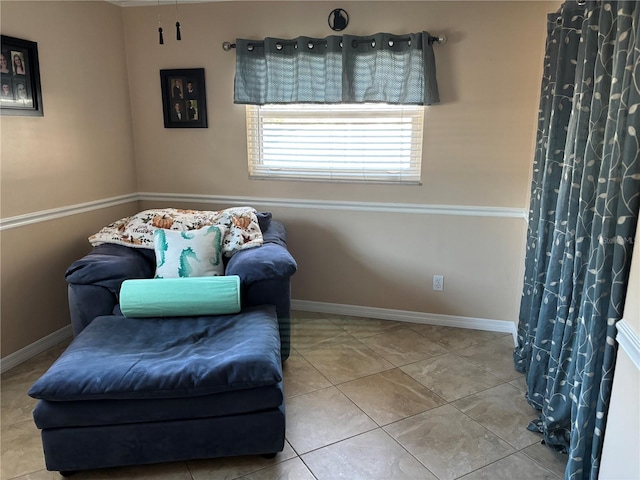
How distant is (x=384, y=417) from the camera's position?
7.59 ft

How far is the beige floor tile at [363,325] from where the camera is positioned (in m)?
3.25

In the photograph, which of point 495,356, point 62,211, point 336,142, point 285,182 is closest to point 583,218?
point 495,356

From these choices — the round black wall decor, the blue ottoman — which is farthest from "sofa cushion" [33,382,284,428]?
the round black wall decor

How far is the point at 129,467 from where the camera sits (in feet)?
6.49

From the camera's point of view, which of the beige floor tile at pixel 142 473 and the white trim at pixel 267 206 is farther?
the white trim at pixel 267 206

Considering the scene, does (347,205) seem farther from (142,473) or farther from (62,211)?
(142,473)

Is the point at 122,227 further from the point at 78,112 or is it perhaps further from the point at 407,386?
the point at 407,386

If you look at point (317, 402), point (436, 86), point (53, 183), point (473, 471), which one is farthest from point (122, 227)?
point (473, 471)

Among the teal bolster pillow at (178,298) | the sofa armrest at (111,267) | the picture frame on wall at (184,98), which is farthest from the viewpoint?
the picture frame on wall at (184,98)

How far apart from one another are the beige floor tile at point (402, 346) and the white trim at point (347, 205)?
87cm

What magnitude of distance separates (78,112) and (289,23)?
1.56 meters

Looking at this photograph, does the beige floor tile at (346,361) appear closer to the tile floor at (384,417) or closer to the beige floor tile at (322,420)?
the tile floor at (384,417)

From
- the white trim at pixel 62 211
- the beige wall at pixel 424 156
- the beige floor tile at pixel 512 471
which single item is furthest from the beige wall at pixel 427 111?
the beige floor tile at pixel 512 471

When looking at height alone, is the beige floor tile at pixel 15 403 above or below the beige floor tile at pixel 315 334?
below
